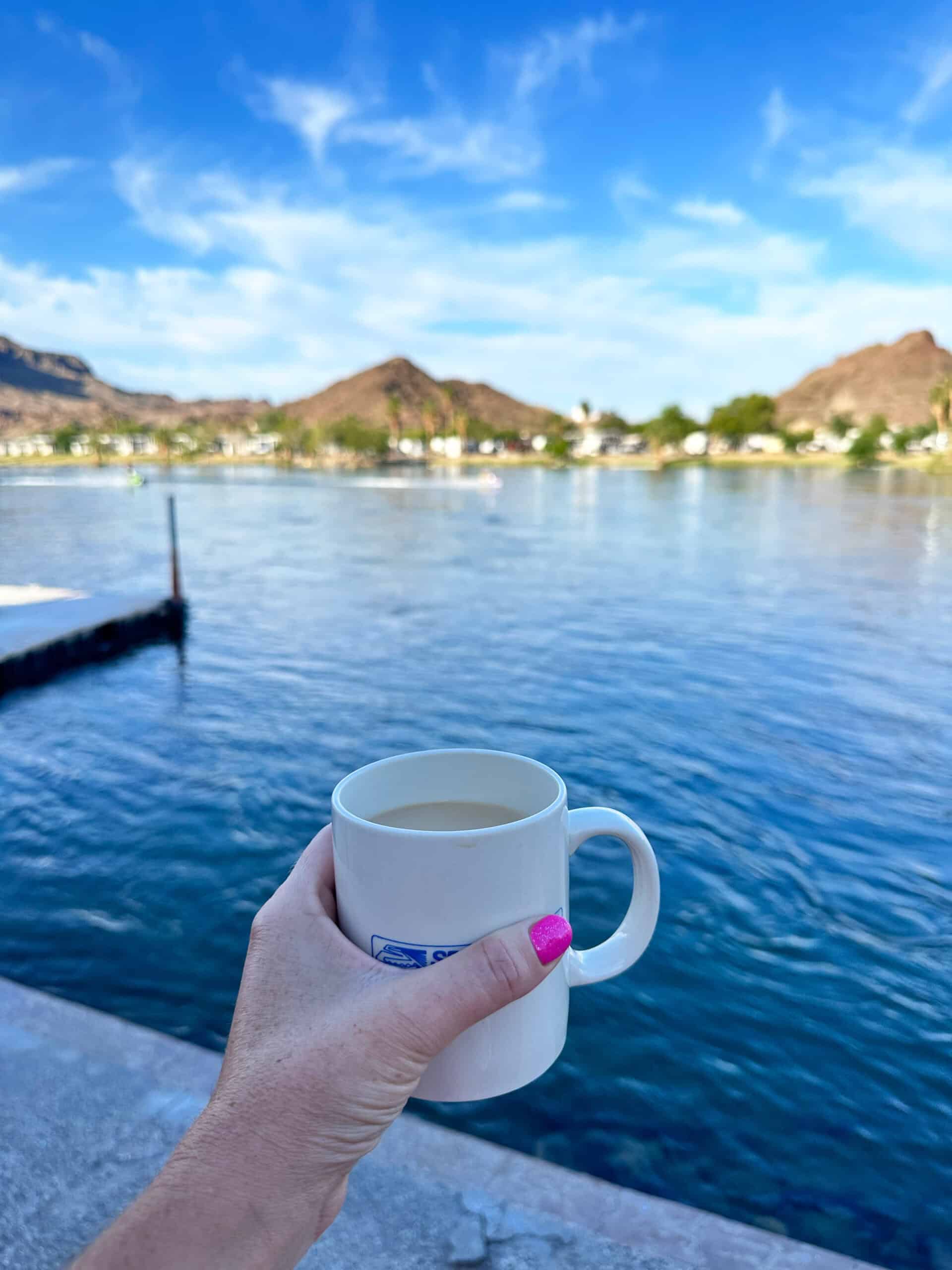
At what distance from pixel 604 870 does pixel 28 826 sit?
511 cm

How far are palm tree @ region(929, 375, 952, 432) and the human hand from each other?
149m

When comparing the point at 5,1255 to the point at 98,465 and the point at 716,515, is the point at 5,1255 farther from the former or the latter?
the point at 98,465

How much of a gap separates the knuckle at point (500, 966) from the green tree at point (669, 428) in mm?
171985

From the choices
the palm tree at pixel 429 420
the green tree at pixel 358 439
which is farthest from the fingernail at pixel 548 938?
the palm tree at pixel 429 420

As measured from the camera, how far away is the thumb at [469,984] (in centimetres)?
107

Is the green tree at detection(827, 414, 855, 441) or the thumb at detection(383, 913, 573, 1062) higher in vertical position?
the green tree at detection(827, 414, 855, 441)

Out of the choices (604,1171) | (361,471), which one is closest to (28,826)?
(604,1171)

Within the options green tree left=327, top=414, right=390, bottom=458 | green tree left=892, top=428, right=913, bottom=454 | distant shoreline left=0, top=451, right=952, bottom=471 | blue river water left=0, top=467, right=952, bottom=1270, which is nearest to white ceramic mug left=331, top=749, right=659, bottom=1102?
blue river water left=0, top=467, right=952, bottom=1270

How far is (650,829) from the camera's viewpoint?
24.5ft

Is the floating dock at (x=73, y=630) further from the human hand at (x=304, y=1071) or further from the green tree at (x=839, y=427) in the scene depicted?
the green tree at (x=839, y=427)

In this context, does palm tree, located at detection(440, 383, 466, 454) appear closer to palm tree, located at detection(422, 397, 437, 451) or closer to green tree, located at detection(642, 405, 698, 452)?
palm tree, located at detection(422, 397, 437, 451)

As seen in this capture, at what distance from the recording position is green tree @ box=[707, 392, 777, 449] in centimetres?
17112

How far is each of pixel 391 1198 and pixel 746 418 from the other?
183188 millimetres

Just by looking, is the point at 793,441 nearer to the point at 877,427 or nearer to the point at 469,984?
the point at 877,427
